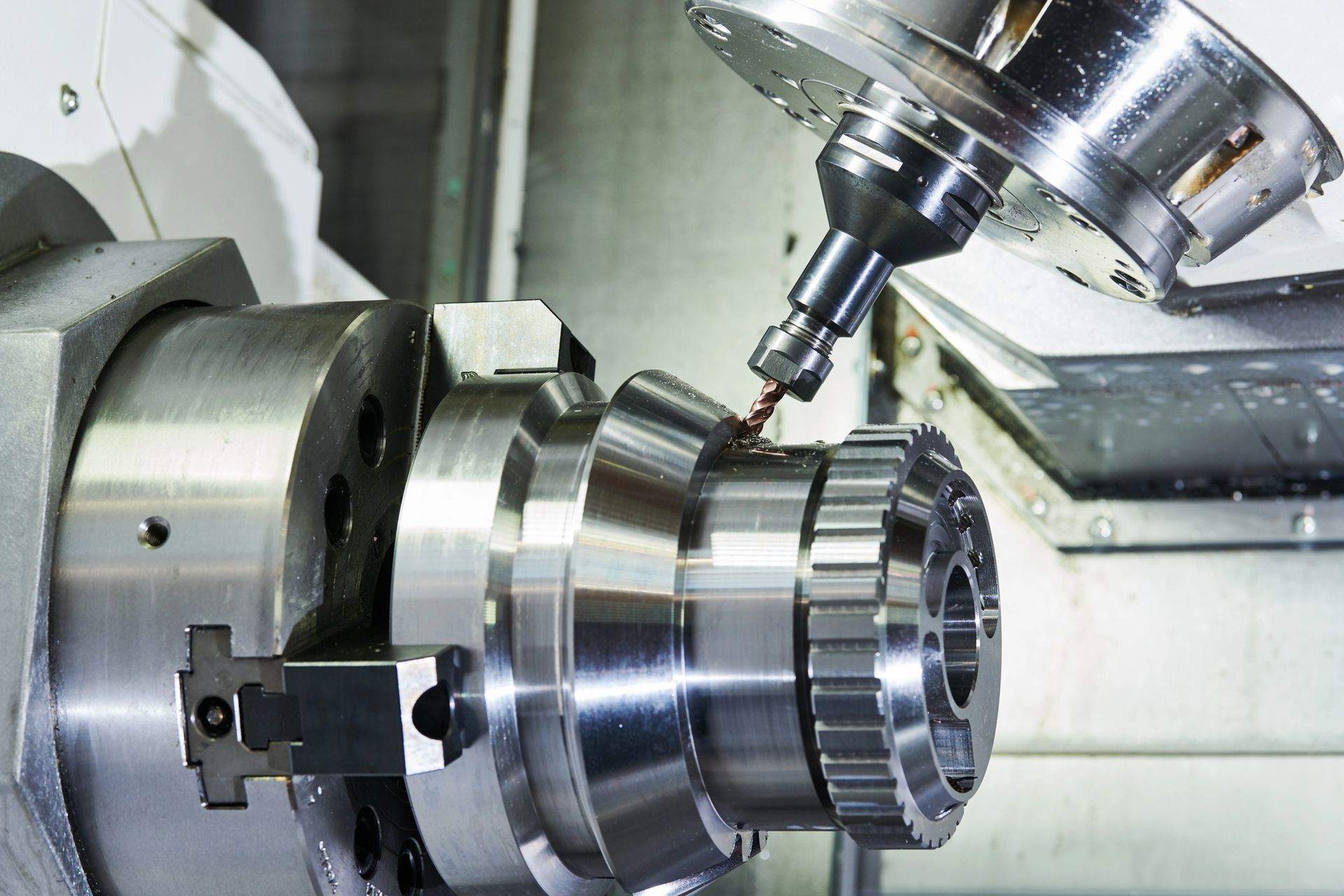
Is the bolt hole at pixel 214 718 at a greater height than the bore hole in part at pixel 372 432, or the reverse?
the bore hole in part at pixel 372 432

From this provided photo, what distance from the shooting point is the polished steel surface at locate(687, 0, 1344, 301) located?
53cm

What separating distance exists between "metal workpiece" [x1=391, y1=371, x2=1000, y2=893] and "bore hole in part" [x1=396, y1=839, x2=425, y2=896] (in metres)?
0.05

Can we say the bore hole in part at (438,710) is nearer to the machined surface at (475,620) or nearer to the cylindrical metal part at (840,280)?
the machined surface at (475,620)

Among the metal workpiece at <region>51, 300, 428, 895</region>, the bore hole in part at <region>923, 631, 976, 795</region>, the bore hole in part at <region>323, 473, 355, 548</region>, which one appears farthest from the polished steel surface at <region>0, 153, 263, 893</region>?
the bore hole in part at <region>923, 631, 976, 795</region>

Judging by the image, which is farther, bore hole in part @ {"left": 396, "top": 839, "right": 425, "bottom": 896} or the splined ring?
bore hole in part @ {"left": 396, "top": 839, "right": 425, "bottom": 896}

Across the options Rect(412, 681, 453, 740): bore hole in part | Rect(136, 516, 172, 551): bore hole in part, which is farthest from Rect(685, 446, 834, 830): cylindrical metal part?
Rect(136, 516, 172, 551): bore hole in part

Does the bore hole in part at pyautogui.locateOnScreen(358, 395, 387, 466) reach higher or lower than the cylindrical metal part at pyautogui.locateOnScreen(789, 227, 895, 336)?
lower

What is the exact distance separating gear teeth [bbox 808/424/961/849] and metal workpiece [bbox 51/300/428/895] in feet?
0.73

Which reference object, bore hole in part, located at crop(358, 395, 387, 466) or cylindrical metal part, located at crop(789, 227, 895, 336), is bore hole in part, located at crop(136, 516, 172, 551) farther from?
cylindrical metal part, located at crop(789, 227, 895, 336)

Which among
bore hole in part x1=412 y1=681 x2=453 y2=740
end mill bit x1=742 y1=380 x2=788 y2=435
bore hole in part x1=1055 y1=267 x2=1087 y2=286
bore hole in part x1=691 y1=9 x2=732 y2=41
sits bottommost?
bore hole in part x1=412 y1=681 x2=453 y2=740

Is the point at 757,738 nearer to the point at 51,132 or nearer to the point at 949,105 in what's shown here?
the point at 949,105

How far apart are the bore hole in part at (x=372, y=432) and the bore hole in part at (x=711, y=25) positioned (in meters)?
0.24

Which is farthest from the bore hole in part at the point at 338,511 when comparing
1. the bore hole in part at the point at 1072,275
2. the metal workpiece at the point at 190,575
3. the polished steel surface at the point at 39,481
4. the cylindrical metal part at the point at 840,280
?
the bore hole in part at the point at 1072,275

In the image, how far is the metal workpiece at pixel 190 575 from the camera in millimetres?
580
